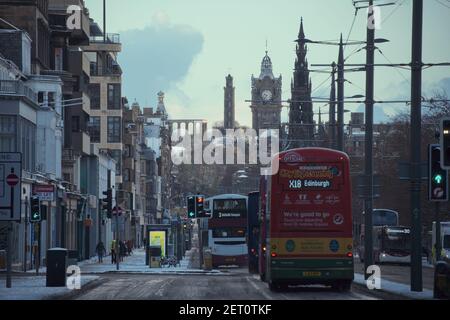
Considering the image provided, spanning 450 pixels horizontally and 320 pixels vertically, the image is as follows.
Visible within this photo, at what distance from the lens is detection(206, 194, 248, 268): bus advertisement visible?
243 feet

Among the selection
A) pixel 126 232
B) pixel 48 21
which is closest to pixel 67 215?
pixel 48 21

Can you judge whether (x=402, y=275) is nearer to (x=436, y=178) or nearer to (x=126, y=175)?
(x=436, y=178)

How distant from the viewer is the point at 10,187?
3453 cm

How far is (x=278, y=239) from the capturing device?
1451 inches

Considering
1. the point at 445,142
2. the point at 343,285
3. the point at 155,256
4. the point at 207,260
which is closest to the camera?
the point at 445,142

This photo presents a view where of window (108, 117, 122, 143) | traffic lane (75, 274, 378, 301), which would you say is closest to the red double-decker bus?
traffic lane (75, 274, 378, 301)

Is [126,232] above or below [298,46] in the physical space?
below

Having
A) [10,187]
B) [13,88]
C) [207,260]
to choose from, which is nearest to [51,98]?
[13,88]

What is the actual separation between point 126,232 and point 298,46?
3054cm

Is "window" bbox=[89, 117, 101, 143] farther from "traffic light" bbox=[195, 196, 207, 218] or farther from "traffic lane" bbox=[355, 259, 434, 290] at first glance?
"traffic light" bbox=[195, 196, 207, 218]

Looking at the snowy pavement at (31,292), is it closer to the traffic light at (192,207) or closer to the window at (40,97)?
the traffic light at (192,207)

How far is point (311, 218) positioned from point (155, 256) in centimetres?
3658

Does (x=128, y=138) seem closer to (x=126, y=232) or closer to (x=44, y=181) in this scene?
(x=126, y=232)
